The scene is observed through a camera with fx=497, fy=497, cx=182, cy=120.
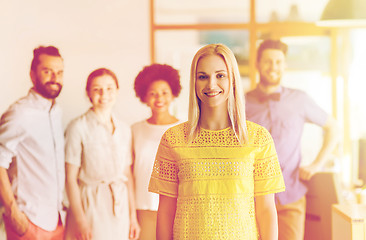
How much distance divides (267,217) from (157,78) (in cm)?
179

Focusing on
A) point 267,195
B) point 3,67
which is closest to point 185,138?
point 267,195

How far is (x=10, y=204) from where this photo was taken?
128 inches

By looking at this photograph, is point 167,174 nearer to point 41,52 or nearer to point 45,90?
point 45,90

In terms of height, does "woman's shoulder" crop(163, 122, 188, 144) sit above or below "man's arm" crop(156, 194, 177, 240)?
above

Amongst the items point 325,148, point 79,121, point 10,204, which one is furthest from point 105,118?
point 325,148

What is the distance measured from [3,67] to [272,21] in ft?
7.05

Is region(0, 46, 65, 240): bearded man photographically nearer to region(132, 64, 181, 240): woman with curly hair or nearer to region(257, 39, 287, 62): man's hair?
region(132, 64, 181, 240): woman with curly hair

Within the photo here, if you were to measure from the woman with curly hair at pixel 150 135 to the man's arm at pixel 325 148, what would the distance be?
3.78 feet

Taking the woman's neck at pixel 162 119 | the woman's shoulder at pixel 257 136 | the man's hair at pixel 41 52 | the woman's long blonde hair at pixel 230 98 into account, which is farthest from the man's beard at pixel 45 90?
the woman's shoulder at pixel 257 136

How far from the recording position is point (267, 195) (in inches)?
77.2

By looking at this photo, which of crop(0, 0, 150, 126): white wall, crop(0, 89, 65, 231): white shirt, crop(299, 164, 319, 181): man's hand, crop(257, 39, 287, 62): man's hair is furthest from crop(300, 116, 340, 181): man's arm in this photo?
crop(0, 89, 65, 231): white shirt

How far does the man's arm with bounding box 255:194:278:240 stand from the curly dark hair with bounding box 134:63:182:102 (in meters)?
1.68

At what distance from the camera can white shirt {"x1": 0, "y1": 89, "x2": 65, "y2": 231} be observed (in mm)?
3283

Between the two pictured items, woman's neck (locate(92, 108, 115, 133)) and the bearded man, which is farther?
woman's neck (locate(92, 108, 115, 133))
